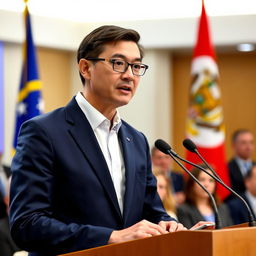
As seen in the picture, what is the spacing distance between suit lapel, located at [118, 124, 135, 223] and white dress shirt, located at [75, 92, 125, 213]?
0.03 meters

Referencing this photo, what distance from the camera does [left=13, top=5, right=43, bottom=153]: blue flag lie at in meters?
8.07

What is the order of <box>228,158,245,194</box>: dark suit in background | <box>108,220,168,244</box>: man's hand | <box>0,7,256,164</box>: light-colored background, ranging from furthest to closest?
1. <box>0,7,256,164</box>: light-colored background
2. <box>228,158,245,194</box>: dark suit in background
3. <box>108,220,168,244</box>: man's hand

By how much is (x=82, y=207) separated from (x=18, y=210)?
238 mm

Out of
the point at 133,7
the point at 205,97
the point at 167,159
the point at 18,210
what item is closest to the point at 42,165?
the point at 18,210

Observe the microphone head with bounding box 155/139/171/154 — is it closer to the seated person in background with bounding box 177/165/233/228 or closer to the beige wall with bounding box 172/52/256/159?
the seated person in background with bounding box 177/165/233/228

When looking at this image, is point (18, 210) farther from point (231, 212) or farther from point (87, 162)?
point (231, 212)

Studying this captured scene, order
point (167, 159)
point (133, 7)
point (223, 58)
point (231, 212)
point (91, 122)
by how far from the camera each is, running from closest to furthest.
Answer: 1. point (91, 122)
2. point (231, 212)
3. point (167, 159)
4. point (133, 7)
5. point (223, 58)

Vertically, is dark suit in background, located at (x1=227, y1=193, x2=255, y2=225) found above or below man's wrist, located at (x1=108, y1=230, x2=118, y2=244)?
below

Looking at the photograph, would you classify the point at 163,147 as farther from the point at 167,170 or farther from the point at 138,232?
the point at 167,170

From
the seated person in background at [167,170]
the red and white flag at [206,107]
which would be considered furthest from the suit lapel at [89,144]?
the red and white flag at [206,107]

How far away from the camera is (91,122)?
3.13 m

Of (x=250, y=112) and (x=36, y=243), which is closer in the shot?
(x=36, y=243)

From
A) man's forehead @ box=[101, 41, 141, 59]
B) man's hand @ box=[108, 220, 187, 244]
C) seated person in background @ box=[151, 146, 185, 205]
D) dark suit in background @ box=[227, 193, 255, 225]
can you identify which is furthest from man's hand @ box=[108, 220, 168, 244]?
seated person in background @ box=[151, 146, 185, 205]

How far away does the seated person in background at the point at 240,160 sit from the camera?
340 inches
